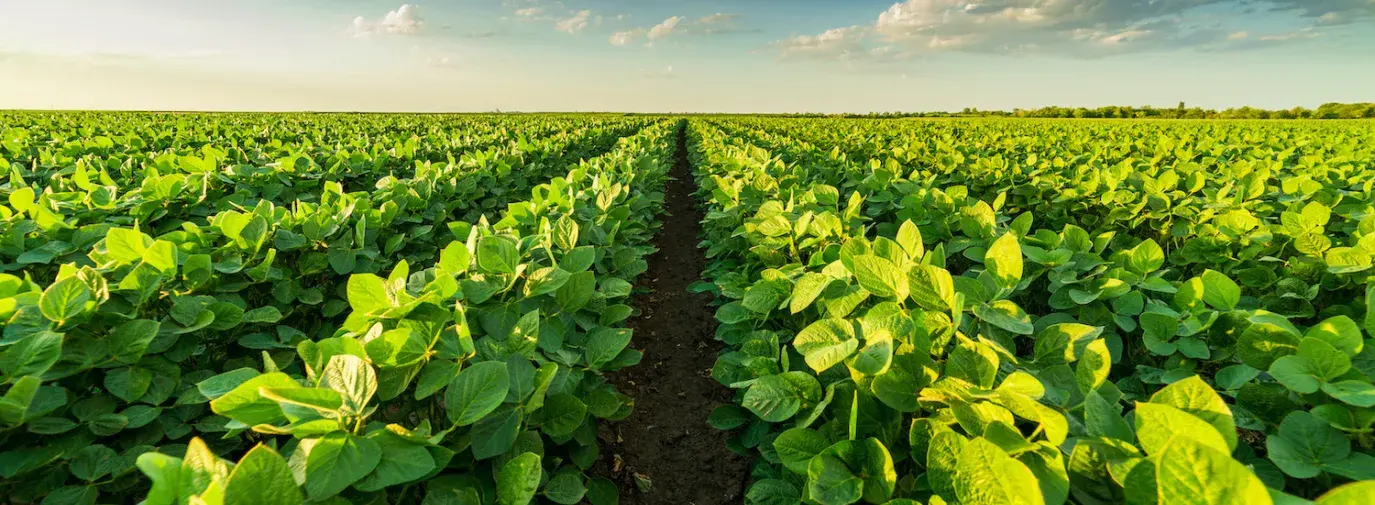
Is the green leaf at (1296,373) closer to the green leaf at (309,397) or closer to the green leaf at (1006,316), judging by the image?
the green leaf at (1006,316)

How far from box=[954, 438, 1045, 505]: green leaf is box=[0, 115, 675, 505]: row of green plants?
2.54 ft

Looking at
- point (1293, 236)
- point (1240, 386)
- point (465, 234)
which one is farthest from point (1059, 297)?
point (465, 234)

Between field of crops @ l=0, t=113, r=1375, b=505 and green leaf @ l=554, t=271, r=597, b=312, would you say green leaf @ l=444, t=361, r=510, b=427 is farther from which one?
green leaf @ l=554, t=271, r=597, b=312

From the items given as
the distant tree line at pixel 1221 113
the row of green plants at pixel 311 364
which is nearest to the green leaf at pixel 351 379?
the row of green plants at pixel 311 364

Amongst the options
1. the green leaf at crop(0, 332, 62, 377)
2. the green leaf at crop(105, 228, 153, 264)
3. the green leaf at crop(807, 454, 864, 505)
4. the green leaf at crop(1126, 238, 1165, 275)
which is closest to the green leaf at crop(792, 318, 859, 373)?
the green leaf at crop(807, 454, 864, 505)

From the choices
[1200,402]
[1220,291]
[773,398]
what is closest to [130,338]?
[773,398]

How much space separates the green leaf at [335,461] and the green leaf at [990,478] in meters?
1.00

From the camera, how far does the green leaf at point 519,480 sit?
1.13m

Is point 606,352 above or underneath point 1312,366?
underneath

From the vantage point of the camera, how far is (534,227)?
9.50 feet

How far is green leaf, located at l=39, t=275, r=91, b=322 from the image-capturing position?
1640mm

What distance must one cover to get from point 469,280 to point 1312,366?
2156 millimetres

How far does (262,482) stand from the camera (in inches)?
34.5

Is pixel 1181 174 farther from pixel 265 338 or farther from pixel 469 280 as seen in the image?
pixel 265 338
